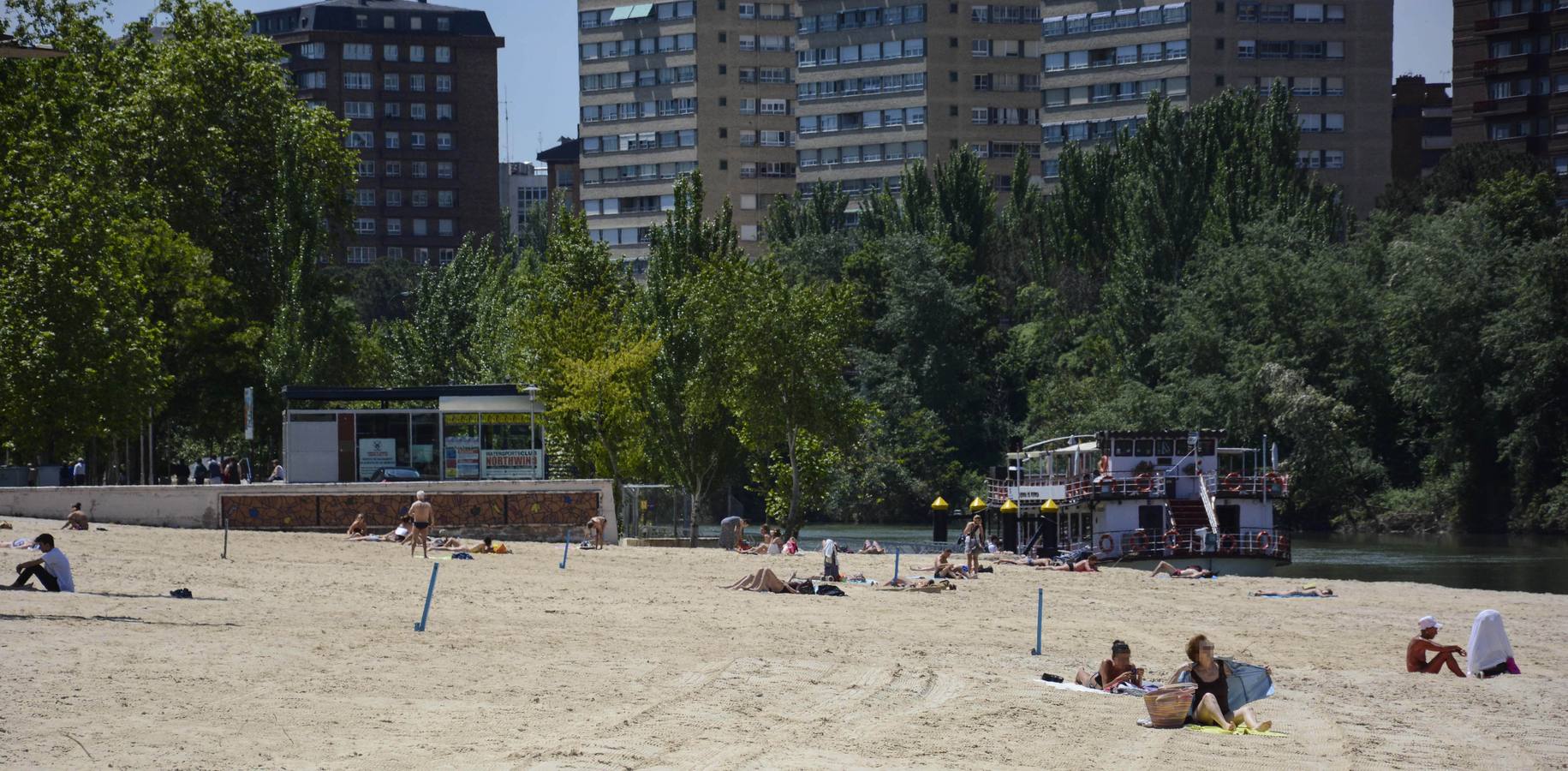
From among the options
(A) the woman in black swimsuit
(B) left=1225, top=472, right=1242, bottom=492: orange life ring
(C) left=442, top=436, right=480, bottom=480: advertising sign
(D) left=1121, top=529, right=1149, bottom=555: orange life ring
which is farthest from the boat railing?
(A) the woman in black swimsuit

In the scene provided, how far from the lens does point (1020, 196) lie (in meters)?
110

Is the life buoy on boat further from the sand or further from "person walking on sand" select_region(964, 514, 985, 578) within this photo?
the sand

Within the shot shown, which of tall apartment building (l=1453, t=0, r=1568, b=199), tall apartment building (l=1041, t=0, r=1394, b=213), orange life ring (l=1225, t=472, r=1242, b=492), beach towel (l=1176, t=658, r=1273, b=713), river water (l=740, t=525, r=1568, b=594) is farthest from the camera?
tall apartment building (l=1041, t=0, r=1394, b=213)

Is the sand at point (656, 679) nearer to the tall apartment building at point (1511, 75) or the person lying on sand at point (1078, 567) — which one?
the person lying on sand at point (1078, 567)

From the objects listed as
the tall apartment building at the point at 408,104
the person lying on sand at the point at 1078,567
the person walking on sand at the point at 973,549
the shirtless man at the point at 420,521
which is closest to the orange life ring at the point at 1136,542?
the person lying on sand at the point at 1078,567

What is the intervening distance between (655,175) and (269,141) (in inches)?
2734

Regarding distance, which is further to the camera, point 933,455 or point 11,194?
point 933,455

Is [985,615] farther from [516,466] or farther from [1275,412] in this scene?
[1275,412]

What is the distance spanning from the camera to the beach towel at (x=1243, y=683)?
68.5 ft

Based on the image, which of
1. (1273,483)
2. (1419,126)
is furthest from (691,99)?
(1273,483)

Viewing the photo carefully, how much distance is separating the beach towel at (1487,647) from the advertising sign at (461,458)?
113 feet

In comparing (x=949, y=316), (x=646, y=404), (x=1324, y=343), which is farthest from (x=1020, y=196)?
(x=646, y=404)

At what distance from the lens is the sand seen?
56.5 feet

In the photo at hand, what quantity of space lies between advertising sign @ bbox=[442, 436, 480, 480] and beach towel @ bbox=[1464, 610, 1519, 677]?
113 feet
